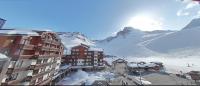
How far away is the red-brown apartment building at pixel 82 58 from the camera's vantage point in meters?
48.8

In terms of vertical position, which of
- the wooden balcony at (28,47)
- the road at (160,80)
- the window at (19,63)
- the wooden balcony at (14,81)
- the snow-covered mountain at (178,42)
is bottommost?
the road at (160,80)

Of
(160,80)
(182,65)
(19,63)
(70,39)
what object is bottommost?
(160,80)

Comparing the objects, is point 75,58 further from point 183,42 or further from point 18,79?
point 183,42

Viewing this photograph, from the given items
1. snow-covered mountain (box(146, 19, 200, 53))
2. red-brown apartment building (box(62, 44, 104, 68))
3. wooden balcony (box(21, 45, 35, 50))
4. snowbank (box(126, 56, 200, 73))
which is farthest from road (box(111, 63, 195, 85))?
snow-covered mountain (box(146, 19, 200, 53))

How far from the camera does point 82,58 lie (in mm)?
51219

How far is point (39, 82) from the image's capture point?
25219 mm

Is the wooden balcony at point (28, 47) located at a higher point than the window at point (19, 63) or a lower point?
higher

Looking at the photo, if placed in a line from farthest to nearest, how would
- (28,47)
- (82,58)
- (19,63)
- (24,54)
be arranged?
(82,58) < (28,47) < (24,54) < (19,63)

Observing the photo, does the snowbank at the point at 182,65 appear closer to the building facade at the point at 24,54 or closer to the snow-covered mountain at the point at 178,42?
the building facade at the point at 24,54

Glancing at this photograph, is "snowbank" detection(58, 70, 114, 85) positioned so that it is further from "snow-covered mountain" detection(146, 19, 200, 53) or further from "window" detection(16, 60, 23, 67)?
"snow-covered mountain" detection(146, 19, 200, 53)

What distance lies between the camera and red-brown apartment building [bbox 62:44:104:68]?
48.8 metres

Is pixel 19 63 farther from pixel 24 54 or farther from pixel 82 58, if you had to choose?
pixel 82 58

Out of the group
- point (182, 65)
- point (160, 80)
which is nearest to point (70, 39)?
point (182, 65)

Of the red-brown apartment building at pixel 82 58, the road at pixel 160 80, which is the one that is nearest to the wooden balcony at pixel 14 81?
the road at pixel 160 80
